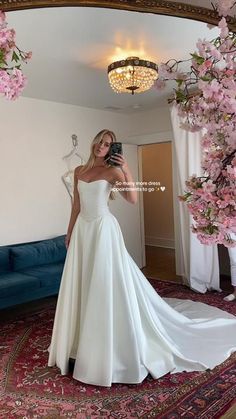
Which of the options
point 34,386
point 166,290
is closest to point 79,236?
point 34,386

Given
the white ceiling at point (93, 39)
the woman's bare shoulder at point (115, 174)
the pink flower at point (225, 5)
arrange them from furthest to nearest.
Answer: the woman's bare shoulder at point (115, 174)
the white ceiling at point (93, 39)
the pink flower at point (225, 5)

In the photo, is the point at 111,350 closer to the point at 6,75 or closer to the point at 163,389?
the point at 163,389

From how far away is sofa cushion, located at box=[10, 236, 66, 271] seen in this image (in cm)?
319

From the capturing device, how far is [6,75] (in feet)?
3.61

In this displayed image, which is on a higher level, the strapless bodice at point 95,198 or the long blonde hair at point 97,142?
the long blonde hair at point 97,142

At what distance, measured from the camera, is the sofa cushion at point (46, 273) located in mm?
3066

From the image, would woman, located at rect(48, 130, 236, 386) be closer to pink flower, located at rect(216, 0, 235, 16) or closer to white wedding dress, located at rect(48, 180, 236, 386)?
white wedding dress, located at rect(48, 180, 236, 386)

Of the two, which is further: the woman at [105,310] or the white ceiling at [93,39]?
the woman at [105,310]

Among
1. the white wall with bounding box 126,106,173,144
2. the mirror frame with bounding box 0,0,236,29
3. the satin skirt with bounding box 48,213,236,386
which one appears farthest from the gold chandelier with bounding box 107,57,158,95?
the white wall with bounding box 126,106,173,144

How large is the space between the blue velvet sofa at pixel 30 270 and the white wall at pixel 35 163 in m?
0.16

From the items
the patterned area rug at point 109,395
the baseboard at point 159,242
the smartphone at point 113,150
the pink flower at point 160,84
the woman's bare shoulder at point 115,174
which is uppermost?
the pink flower at point 160,84

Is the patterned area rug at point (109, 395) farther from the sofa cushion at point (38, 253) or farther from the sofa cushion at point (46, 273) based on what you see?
the sofa cushion at point (38, 253)

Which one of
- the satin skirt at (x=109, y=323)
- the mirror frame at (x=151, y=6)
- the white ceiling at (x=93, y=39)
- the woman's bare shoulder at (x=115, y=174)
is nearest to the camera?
the mirror frame at (x=151, y=6)

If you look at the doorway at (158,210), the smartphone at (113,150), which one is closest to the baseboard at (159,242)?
the doorway at (158,210)
